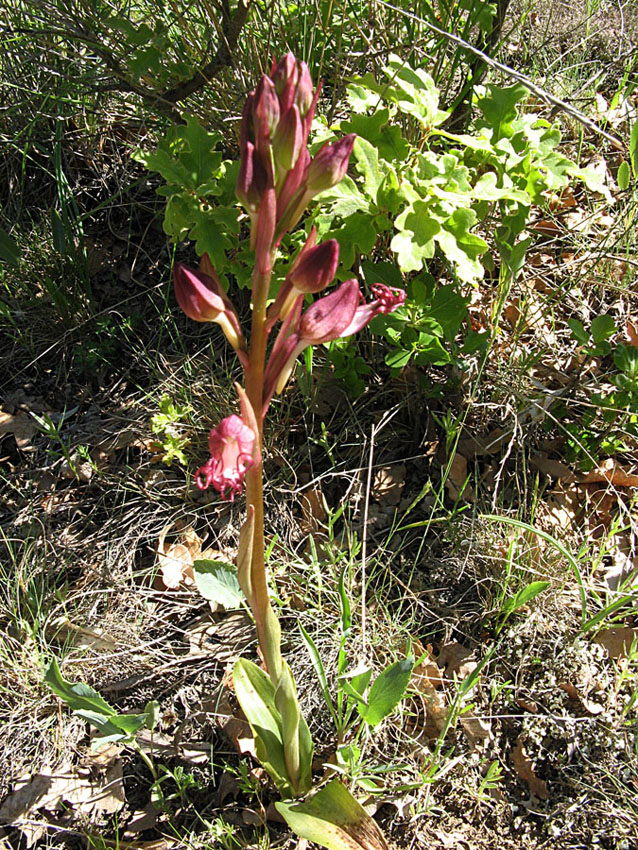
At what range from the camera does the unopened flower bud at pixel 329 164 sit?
4.12ft

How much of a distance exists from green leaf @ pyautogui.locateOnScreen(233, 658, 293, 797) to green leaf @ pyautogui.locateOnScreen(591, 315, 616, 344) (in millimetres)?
1533

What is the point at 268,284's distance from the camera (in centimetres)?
131

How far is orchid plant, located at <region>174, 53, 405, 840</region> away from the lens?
1.22 meters

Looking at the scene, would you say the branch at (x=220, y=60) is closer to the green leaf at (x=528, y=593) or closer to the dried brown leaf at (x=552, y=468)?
the dried brown leaf at (x=552, y=468)

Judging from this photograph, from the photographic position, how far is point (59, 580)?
7.38 feet

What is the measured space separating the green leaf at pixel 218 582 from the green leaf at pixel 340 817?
0.48 m

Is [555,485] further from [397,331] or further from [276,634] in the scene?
[276,634]

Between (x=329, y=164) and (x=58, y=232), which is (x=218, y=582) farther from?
(x=58, y=232)

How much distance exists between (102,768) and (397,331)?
151cm

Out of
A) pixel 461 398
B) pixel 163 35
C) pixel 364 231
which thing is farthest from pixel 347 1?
pixel 461 398

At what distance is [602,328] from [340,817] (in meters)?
1.68

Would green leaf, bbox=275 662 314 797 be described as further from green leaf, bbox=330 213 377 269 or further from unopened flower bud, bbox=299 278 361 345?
green leaf, bbox=330 213 377 269

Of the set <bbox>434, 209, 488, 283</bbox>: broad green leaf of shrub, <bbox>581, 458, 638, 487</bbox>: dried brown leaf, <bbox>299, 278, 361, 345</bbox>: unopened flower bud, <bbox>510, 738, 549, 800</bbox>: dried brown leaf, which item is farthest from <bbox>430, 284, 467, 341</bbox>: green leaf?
<bbox>510, 738, 549, 800</bbox>: dried brown leaf

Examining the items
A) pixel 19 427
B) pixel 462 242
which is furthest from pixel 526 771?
pixel 19 427
